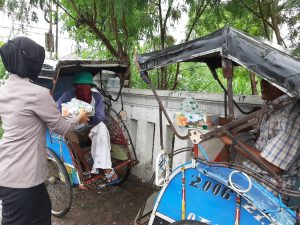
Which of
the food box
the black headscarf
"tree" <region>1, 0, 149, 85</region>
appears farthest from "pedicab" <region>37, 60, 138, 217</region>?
the food box

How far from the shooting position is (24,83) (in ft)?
8.04

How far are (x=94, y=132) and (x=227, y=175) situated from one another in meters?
2.30

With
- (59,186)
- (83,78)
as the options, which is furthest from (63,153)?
(83,78)

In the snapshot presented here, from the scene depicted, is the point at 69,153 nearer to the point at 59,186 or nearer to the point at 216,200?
the point at 59,186

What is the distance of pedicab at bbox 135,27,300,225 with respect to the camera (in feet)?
6.33

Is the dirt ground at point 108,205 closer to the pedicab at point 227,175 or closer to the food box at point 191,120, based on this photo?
the pedicab at point 227,175

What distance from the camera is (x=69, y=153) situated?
3.81 meters

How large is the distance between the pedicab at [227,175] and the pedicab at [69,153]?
145 centimetres

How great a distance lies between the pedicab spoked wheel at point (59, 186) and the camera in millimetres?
3822

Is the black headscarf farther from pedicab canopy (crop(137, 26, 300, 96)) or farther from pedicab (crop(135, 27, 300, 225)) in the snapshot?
pedicab canopy (crop(137, 26, 300, 96))

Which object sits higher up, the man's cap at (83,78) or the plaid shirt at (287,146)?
the man's cap at (83,78)

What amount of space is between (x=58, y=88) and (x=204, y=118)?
299cm

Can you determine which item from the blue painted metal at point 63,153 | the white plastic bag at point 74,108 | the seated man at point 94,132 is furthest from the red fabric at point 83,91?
the white plastic bag at point 74,108

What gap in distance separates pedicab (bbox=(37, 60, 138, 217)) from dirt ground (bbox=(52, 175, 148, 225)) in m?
0.25
